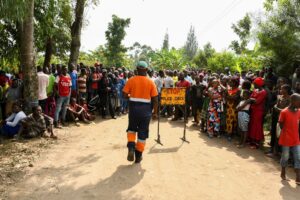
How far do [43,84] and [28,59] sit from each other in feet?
3.29

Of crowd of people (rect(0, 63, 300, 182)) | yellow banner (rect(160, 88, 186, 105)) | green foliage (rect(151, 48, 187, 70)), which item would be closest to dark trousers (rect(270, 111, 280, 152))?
crowd of people (rect(0, 63, 300, 182))

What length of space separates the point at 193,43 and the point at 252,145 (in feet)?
315

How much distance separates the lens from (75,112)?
475 inches

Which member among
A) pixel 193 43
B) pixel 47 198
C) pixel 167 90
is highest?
pixel 193 43

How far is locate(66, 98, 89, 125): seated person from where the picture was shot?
12.0 m

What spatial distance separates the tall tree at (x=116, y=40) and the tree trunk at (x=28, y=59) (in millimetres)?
31829

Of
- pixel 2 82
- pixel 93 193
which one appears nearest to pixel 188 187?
pixel 93 193

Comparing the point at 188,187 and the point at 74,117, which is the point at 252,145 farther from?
the point at 74,117

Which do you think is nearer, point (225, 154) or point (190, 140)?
point (225, 154)

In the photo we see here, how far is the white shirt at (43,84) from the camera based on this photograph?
10562mm

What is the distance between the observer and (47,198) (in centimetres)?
548

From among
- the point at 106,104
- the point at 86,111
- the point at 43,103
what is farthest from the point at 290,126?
the point at 106,104

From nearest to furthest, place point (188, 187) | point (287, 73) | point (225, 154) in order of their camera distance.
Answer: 1. point (188, 187)
2. point (225, 154)
3. point (287, 73)

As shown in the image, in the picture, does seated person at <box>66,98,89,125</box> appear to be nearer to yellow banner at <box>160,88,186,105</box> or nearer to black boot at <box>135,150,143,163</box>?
yellow banner at <box>160,88,186,105</box>
